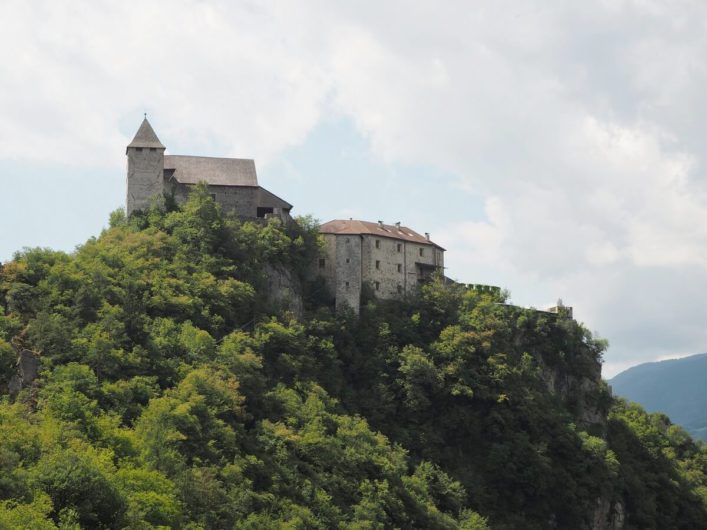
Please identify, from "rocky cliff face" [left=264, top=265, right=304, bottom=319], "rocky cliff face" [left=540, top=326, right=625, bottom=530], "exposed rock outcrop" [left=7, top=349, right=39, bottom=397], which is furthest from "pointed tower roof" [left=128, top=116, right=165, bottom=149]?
"rocky cliff face" [left=540, top=326, right=625, bottom=530]

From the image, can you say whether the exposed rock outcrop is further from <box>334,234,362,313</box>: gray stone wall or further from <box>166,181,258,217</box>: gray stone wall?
<box>334,234,362,313</box>: gray stone wall

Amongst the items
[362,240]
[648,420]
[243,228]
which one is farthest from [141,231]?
[648,420]

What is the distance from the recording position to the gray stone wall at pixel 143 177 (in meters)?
95.2

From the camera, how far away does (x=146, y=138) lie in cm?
9638

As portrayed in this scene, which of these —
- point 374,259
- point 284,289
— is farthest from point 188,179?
point 374,259

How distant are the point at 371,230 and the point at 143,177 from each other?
62.8 feet

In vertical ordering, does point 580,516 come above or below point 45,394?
below

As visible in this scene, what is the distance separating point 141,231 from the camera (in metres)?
93.2

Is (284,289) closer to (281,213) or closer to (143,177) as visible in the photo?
(281,213)

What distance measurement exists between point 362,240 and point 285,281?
7.61 meters

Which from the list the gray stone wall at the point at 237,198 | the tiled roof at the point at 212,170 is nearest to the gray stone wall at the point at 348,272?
the gray stone wall at the point at 237,198

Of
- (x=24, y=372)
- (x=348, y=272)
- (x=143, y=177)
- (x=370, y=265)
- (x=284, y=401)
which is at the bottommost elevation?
(x=284, y=401)

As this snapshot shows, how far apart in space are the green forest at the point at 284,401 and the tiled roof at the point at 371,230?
79.5 inches

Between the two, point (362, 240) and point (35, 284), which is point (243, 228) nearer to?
point (362, 240)
